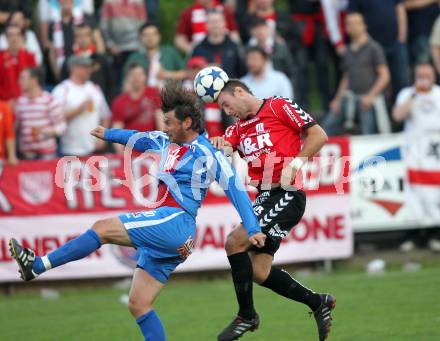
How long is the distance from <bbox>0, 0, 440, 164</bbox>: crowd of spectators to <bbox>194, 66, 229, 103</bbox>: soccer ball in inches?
167

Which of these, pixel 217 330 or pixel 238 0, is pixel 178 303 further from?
pixel 238 0

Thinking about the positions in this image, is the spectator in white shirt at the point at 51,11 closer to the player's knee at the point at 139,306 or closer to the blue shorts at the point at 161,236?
the blue shorts at the point at 161,236

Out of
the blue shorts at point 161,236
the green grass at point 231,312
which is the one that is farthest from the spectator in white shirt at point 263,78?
the blue shorts at point 161,236

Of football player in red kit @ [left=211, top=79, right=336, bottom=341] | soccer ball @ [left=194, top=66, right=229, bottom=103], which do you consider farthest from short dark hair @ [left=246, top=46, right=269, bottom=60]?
soccer ball @ [left=194, top=66, right=229, bottom=103]

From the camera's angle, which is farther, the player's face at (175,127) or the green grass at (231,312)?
the green grass at (231,312)

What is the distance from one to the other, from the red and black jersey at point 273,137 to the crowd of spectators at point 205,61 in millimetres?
4137

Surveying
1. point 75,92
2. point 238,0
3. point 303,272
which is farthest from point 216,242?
point 238,0

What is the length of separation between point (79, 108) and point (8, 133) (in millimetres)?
1039

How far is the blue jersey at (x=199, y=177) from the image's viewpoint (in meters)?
7.47

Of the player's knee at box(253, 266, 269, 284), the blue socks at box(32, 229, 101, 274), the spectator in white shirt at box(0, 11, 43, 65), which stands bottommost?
the player's knee at box(253, 266, 269, 284)

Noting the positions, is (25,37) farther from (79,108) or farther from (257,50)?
(257,50)

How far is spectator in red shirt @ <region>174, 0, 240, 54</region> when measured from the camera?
14.7 metres

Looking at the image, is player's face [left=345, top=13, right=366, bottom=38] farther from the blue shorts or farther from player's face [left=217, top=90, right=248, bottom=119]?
the blue shorts

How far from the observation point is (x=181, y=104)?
7.62 metres
